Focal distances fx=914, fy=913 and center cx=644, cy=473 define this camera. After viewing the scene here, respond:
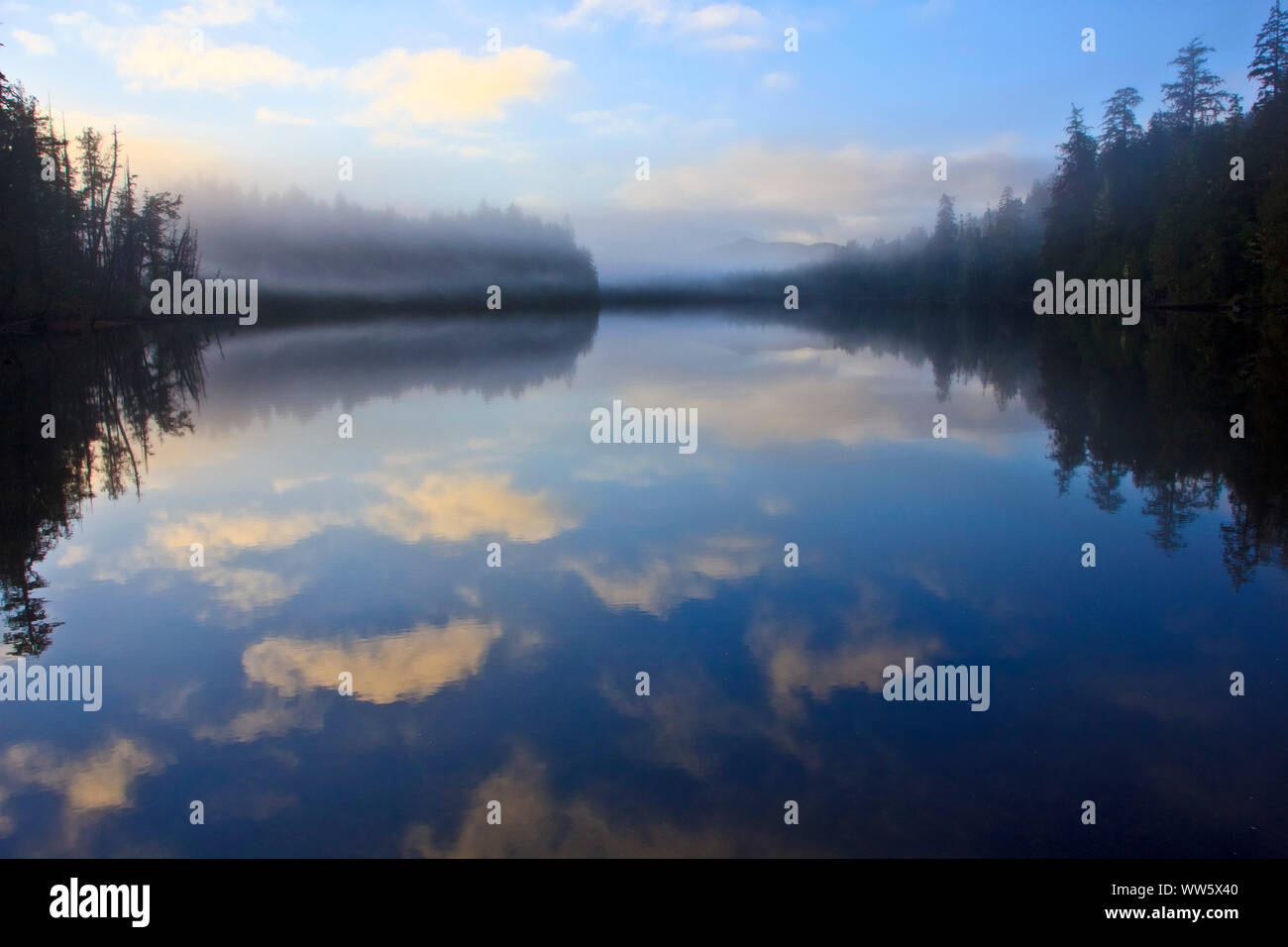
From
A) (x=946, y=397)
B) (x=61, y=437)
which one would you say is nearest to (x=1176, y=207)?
(x=946, y=397)

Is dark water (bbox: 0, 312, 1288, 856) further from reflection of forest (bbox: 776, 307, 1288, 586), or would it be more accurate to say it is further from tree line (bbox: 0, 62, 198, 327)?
tree line (bbox: 0, 62, 198, 327)

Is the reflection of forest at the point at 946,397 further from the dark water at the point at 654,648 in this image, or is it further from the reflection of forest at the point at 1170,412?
the dark water at the point at 654,648

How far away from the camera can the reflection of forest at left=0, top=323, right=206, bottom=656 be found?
10164 millimetres

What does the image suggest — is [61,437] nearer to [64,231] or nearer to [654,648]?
[654,648]

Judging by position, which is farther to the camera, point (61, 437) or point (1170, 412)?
point (1170, 412)

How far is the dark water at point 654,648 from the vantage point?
501cm

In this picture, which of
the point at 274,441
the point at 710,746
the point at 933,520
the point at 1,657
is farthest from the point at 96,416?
the point at 710,746

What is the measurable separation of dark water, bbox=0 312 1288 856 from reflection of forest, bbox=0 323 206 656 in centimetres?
17

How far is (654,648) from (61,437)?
16.7 meters

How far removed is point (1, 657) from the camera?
305 inches

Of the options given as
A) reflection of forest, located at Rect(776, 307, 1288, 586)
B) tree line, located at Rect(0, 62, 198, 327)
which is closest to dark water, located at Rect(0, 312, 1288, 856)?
reflection of forest, located at Rect(776, 307, 1288, 586)

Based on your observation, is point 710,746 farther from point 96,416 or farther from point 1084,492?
point 96,416

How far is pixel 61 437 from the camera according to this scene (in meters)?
18.8

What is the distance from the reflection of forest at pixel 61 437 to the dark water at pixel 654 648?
0.55 ft
